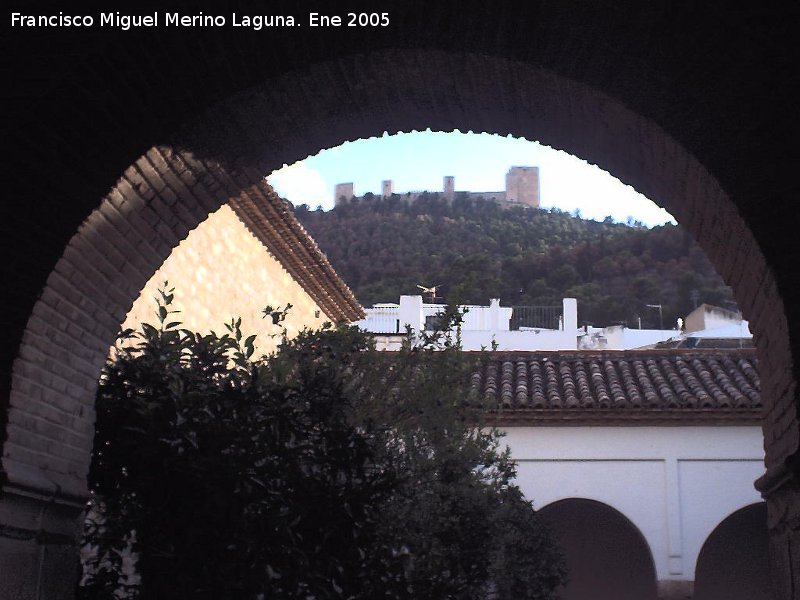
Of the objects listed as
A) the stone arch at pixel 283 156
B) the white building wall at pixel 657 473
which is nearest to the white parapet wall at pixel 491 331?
the white building wall at pixel 657 473

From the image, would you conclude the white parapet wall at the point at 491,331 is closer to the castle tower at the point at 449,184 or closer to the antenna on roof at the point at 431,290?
the antenna on roof at the point at 431,290

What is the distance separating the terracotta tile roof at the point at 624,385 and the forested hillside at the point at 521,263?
19751 millimetres

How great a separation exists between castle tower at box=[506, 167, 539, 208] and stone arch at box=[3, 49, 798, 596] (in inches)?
2796

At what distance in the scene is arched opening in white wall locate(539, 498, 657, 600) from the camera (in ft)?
55.4

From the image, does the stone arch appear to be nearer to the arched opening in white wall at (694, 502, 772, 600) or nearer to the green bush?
the green bush

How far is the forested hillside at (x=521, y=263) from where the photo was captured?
40312mm

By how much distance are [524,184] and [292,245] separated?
6476 centimetres

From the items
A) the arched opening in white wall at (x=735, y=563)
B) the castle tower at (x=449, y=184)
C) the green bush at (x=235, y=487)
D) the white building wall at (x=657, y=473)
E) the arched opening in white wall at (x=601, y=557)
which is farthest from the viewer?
the castle tower at (x=449, y=184)

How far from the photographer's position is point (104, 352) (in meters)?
4.94

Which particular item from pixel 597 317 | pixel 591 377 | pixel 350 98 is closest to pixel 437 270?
pixel 597 317

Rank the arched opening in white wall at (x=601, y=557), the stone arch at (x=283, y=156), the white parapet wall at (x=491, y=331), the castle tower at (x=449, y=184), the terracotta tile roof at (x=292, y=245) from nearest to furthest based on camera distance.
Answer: the stone arch at (x=283, y=156) < the terracotta tile roof at (x=292, y=245) < the arched opening in white wall at (x=601, y=557) < the white parapet wall at (x=491, y=331) < the castle tower at (x=449, y=184)

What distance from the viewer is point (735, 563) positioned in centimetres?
1662

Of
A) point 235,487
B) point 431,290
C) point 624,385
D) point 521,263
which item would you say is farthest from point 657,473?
point 521,263

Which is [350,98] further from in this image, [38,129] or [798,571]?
[798,571]
